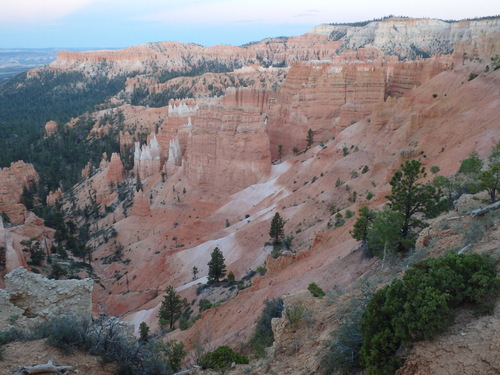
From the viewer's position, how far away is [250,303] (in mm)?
14609

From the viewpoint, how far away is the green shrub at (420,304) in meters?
5.17

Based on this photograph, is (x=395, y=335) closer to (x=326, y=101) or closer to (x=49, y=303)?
(x=49, y=303)

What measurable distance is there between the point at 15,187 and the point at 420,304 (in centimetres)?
5619

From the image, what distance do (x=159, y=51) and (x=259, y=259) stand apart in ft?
505

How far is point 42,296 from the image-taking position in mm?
10422

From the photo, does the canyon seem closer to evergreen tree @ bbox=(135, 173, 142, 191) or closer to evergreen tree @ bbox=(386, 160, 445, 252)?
evergreen tree @ bbox=(135, 173, 142, 191)

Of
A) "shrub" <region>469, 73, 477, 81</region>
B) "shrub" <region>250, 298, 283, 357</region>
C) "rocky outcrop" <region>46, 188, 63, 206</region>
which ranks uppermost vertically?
"shrub" <region>469, 73, 477, 81</region>

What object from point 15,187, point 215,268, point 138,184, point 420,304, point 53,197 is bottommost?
point 53,197

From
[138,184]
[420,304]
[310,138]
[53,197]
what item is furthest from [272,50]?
[420,304]

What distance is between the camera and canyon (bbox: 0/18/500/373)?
15.5m

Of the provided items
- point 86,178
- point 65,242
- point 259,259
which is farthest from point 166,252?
point 86,178

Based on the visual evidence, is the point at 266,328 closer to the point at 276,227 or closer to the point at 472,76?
the point at 276,227

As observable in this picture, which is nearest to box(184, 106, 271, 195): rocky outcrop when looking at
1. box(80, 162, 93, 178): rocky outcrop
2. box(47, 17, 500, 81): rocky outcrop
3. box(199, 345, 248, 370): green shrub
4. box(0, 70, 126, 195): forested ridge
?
box(80, 162, 93, 178): rocky outcrop

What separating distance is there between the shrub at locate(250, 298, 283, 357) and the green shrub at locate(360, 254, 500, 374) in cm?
465
